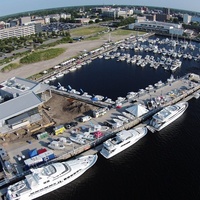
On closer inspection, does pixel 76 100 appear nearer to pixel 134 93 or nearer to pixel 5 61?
pixel 134 93

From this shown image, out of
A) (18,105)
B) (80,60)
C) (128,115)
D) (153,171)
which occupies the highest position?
(18,105)

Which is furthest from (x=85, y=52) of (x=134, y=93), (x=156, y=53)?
(x=134, y=93)

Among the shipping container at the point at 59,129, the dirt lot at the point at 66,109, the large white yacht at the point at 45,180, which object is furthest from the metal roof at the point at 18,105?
the large white yacht at the point at 45,180

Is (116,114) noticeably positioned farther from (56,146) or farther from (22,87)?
(22,87)

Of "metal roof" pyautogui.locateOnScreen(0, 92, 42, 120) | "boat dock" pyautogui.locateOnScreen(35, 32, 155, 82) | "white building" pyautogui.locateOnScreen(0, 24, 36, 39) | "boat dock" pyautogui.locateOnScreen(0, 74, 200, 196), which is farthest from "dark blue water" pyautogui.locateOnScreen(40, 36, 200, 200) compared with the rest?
"white building" pyautogui.locateOnScreen(0, 24, 36, 39)

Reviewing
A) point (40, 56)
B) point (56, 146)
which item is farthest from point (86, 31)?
point (56, 146)

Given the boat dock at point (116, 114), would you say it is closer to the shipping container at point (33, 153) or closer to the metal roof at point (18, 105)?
the shipping container at point (33, 153)
